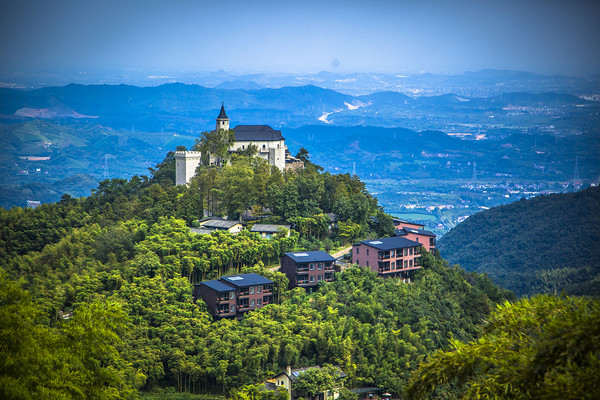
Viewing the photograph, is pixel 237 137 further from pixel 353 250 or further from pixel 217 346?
pixel 217 346

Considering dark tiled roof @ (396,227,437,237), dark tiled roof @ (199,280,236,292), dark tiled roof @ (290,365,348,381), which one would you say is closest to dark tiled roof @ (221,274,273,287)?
dark tiled roof @ (199,280,236,292)

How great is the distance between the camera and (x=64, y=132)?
164 m

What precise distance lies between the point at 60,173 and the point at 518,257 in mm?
99772

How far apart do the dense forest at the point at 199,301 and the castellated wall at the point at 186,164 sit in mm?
Answer: 1066

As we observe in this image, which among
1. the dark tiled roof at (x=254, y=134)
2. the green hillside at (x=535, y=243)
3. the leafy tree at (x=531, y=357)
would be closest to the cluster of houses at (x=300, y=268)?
the dark tiled roof at (x=254, y=134)

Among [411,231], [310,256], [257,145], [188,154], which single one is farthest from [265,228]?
[257,145]

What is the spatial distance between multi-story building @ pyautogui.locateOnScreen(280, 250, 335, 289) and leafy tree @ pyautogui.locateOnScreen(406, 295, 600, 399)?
19405mm

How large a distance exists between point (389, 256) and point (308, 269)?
4484 mm

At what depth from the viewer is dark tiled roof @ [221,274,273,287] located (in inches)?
1155

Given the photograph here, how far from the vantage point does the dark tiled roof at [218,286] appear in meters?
28.7

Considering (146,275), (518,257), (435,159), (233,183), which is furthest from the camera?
(435,159)

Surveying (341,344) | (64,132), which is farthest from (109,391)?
(64,132)

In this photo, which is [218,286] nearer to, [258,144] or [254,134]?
[258,144]

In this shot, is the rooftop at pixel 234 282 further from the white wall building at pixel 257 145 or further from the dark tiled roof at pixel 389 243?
the white wall building at pixel 257 145
